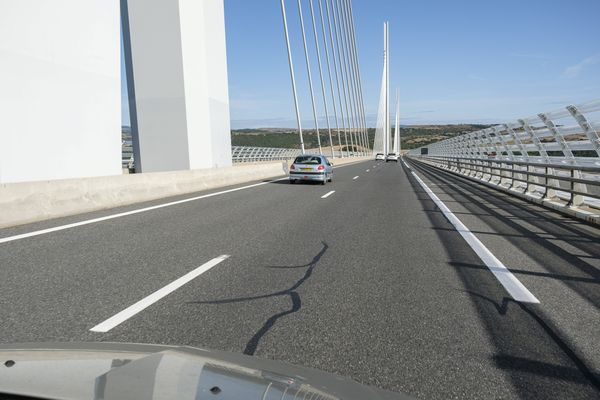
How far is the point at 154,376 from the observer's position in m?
1.78

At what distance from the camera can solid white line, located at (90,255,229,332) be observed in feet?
11.9

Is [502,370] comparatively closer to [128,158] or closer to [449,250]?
[449,250]

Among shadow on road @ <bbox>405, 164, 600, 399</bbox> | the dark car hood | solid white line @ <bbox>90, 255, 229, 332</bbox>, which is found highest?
the dark car hood

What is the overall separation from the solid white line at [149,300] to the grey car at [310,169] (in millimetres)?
Result: 13797

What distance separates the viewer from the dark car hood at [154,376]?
166 cm

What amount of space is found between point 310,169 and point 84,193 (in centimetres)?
1080

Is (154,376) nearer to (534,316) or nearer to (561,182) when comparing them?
(534,316)

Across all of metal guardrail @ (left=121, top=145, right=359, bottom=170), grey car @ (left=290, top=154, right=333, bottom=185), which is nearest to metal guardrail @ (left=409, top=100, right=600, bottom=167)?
grey car @ (left=290, top=154, right=333, bottom=185)

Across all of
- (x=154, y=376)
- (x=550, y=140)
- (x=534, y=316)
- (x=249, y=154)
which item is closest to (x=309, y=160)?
(x=550, y=140)

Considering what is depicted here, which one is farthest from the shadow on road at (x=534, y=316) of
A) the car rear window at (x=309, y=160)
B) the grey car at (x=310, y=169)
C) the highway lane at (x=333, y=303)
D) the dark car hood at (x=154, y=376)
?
the car rear window at (x=309, y=160)

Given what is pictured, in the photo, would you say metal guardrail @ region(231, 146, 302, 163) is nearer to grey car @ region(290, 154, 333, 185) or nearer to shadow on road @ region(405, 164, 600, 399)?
grey car @ region(290, 154, 333, 185)

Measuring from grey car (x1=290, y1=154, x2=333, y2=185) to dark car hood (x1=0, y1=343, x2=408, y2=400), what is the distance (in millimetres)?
17303

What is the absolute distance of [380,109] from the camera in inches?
3686

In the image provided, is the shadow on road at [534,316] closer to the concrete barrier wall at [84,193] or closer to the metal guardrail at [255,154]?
the concrete barrier wall at [84,193]
